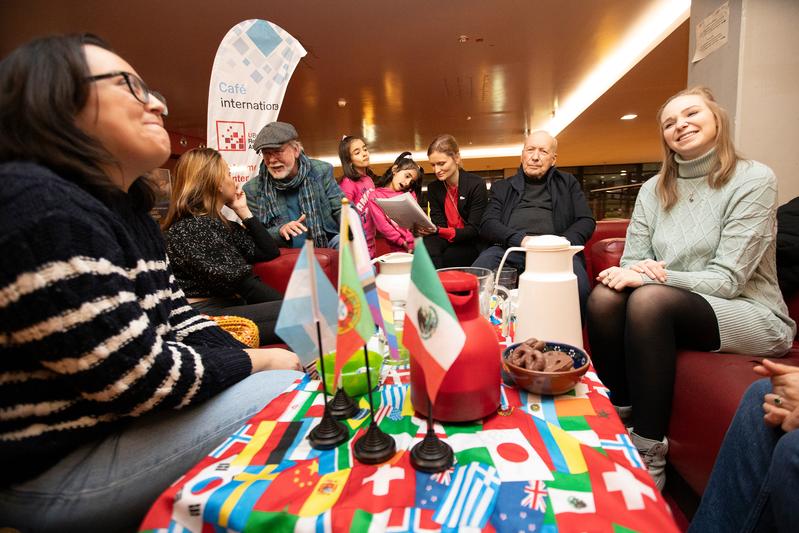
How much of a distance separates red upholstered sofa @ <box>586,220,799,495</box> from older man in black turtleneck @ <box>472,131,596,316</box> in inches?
44.8

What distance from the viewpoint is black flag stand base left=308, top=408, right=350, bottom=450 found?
0.62 meters

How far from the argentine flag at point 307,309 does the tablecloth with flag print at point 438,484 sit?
0.16 metres

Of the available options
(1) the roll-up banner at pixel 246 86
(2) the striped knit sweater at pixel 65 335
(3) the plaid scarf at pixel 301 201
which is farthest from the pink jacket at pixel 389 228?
(2) the striped knit sweater at pixel 65 335

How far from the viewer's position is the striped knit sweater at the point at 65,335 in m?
0.59

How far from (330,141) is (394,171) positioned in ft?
20.6

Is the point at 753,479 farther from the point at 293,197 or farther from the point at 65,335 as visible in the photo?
the point at 293,197

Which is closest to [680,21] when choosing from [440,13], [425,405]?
[440,13]

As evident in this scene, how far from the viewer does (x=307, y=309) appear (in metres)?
0.63

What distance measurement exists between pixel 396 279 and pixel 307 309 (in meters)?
0.38

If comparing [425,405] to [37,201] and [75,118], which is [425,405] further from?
[75,118]

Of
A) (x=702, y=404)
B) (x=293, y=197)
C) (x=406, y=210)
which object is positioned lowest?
(x=702, y=404)

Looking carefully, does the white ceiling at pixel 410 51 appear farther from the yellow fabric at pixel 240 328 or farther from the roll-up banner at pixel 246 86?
the yellow fabric at pixel 240 328

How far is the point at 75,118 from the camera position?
0.75 meters

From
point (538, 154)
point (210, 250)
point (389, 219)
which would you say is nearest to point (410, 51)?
point (389, 219)
